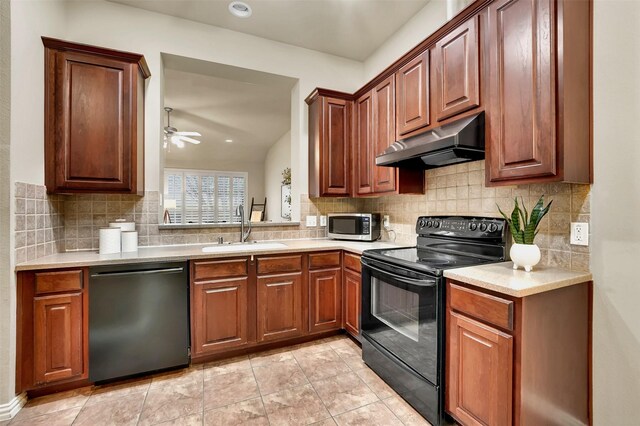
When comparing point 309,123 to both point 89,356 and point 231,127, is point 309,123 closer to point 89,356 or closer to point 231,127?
point 89,356

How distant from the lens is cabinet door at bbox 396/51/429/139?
86.1 inches

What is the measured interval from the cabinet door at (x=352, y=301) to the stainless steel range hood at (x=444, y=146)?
1029 mm

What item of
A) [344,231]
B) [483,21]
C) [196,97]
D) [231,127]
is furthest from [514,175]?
[231,127]

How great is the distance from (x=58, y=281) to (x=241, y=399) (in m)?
→ 1.41

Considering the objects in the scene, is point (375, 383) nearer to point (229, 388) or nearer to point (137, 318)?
point (229, 388)

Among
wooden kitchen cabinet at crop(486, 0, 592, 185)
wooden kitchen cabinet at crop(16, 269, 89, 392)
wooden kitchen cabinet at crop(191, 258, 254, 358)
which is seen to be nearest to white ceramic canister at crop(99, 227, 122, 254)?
wooden kitchen cabinet at crop(16, 269, 89, 392)

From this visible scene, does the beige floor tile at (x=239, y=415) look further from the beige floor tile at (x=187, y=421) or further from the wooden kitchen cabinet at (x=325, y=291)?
the wooden kitchen cabinet at (x=325, y=291)

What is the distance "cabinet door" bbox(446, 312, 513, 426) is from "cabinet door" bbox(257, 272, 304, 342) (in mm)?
1311

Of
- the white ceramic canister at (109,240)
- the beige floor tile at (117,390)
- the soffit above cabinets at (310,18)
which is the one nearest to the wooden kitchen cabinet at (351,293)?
the beige floor tile at (117,390)

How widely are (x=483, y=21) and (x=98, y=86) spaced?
272 cm

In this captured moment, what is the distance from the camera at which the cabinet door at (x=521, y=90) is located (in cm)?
143

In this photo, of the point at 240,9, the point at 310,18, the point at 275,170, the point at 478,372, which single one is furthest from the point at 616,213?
the point at 275,170

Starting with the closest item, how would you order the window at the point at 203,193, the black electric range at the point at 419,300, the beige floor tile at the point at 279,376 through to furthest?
the black electric range at the point at 419,300 < the beige floor tile at the point at 279,376 < the window at the point at 203,193

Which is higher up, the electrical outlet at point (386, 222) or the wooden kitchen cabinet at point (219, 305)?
the electrical outlet at point (386, 222)
